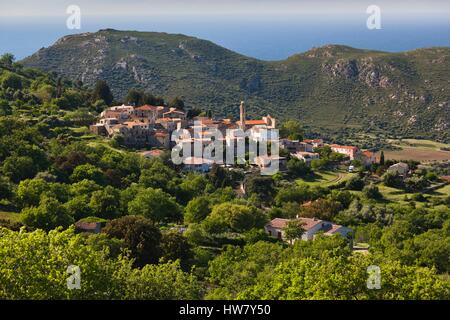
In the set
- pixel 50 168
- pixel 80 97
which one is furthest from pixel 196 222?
pixel 80 97

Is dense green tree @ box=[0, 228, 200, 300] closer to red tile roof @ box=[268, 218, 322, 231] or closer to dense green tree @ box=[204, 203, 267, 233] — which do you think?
dense green tree @ box=[204, 203, 267, 233]

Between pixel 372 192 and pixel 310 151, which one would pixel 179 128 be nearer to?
pixel 310 151

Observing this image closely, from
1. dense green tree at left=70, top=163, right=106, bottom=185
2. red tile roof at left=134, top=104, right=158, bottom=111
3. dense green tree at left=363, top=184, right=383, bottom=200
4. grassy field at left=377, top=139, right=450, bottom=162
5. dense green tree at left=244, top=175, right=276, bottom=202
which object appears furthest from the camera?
grassy field at left=377, top=139, right=450, bottom=162

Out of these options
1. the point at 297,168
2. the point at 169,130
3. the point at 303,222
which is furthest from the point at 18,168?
the point at 297,168

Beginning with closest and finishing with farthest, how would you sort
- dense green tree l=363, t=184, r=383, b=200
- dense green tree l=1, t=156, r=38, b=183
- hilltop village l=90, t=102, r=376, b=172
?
dense green tree l=1, t=156, r=38, b=183, dense green tree l=363, t=184, r=383, b=200, hilltop village l=90, t=102, r=376, b=172

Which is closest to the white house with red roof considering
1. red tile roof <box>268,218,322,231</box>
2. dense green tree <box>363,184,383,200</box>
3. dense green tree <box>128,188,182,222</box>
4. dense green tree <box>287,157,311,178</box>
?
dense green tree <box>287,157,311,178</box>

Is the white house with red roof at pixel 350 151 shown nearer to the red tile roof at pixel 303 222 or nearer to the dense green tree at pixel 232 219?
the red tile roof at pixel 303 222
